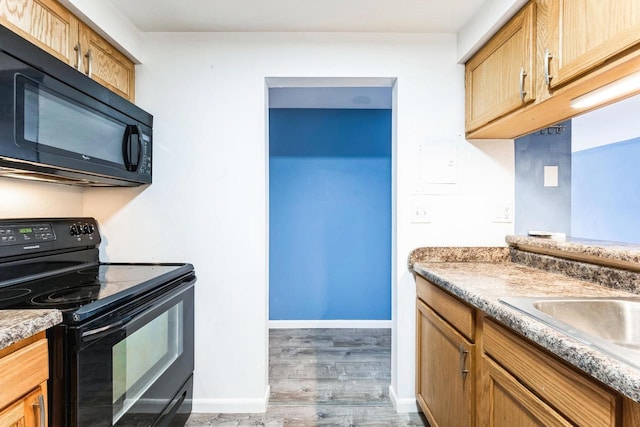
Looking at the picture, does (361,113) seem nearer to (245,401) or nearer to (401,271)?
(401,271)

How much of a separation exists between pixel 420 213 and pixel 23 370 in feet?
5.77

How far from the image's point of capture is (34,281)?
138 centimetres

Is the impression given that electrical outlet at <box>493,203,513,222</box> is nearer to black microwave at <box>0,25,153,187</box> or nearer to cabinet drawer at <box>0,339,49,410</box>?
black microwave at <box>0,25,153,187</box>

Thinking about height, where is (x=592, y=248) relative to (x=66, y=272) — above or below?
above

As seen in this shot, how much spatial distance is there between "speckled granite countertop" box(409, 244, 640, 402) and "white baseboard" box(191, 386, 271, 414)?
46.1 inches

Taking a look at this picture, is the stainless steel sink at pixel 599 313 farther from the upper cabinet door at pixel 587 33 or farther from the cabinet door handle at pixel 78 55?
the cabinet door handle at pixel 78 55

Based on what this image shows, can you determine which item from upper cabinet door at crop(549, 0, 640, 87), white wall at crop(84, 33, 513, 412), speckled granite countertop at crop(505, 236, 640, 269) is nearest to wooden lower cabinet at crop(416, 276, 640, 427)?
white wall at crop(84, 33, 513, 412)

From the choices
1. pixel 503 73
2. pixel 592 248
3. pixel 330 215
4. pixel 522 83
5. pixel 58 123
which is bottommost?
pixel 592 248

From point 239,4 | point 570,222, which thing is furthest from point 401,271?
point 239,4

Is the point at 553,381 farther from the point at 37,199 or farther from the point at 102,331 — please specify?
the point at 37,199

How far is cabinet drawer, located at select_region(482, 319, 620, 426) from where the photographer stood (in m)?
0.71

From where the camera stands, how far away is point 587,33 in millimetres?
1106

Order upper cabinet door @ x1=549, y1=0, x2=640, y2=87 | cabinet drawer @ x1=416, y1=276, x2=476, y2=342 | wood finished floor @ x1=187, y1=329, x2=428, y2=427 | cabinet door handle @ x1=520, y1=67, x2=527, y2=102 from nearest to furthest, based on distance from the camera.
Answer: upper cabinet door @ x1=549, y1=0, x2=640, y2=87, cabinet drawer @ x1=416, y1=276, x2=476, y2=342, cabinet door handle @ x1=520, y1=67, x2=527, y2=102, wood finished floor @ x1=187, y1=329, x2=428, y2=427

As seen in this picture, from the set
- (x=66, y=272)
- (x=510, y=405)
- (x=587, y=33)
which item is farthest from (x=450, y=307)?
(x=66, y=272)
